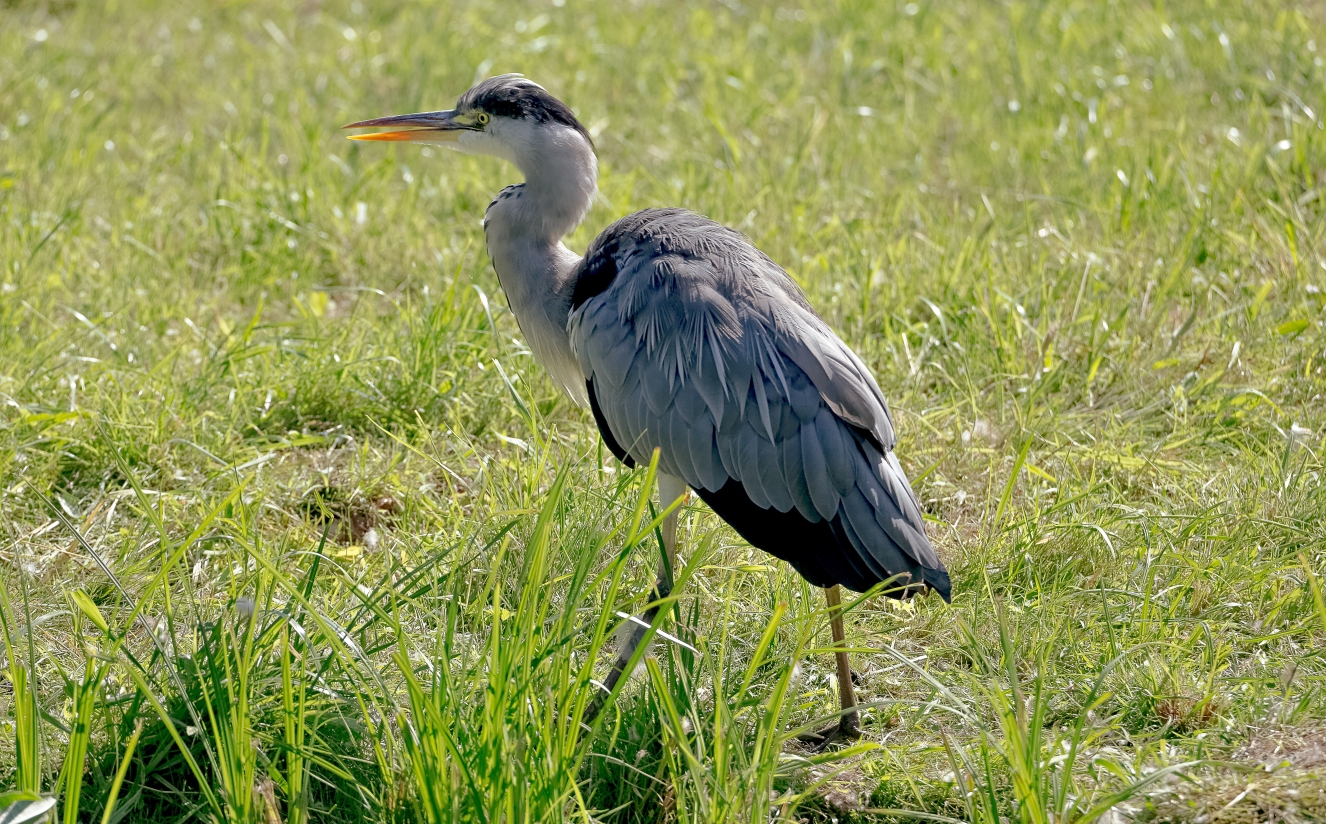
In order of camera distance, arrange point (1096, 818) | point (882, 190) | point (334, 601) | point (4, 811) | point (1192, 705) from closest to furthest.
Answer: point (4, 811), point (1096, 818), point (1192, 705), point (334, 601), point (882, 190)

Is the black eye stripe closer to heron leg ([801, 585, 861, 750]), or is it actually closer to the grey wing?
the grey wing

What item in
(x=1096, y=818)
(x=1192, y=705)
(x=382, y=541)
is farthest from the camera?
(x=382, y=541)

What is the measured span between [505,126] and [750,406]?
130cm

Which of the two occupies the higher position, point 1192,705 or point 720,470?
point 720,470

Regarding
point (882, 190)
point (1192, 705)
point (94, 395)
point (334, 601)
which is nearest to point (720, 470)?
→ point (334, 601)

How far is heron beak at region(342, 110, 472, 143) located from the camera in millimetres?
3910

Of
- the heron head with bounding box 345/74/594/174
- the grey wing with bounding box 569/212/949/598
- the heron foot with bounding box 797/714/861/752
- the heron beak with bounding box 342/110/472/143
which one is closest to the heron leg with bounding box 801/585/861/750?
the heron foot with bounding box 797/714/861/752

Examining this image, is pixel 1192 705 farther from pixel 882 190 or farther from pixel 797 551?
pixel 882 190

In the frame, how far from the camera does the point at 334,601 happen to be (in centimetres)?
302

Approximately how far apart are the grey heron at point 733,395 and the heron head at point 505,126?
47mm

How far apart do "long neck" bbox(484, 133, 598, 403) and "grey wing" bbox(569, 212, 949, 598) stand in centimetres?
24

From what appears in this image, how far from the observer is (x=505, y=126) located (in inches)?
146

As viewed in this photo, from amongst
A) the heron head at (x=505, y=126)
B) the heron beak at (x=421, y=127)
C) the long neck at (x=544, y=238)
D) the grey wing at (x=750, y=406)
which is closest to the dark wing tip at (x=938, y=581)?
the grey wing at (x=750, y=406)

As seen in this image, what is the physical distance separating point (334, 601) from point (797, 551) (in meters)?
1.14
